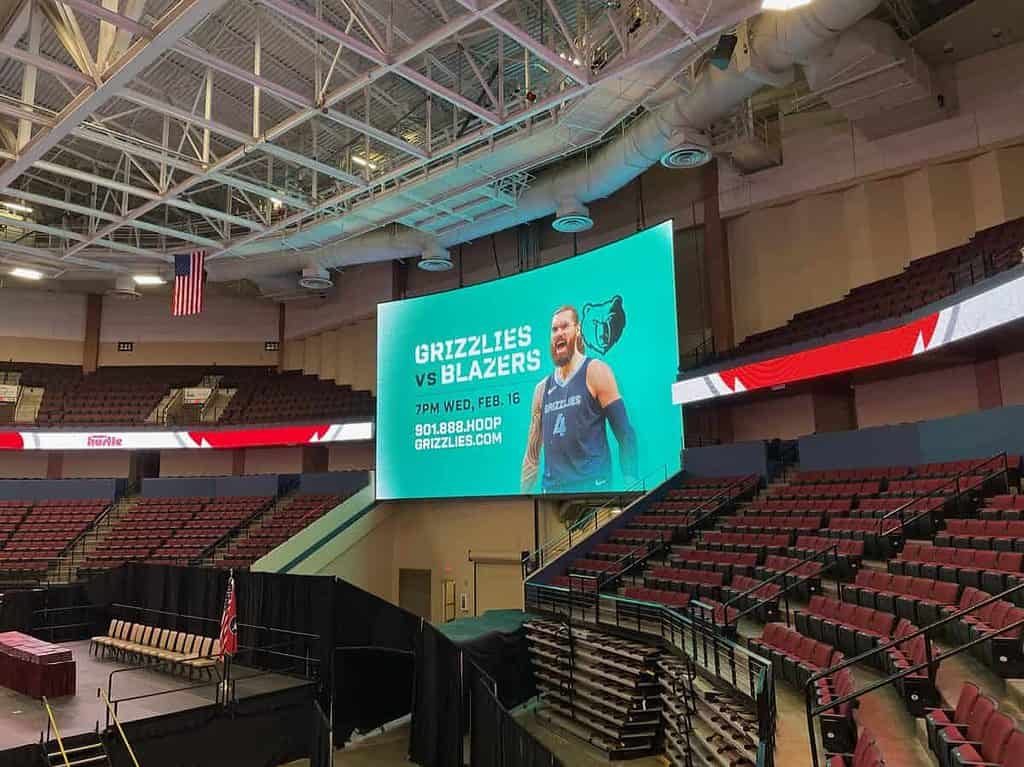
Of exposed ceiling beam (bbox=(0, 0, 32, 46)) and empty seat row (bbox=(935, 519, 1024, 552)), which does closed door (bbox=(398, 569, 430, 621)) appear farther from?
exposed ceiling beam (bbox=(0, 0, 32, 46))

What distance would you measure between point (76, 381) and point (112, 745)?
23935mm

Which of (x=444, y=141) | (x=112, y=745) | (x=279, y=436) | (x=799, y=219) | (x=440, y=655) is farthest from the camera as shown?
(x=279, y=436)

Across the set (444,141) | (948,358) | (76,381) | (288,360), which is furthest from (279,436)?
(948,358)

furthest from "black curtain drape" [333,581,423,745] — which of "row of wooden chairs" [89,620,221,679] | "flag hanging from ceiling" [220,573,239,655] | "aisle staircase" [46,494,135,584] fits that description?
"aisle staircase" [46,494,135,584]

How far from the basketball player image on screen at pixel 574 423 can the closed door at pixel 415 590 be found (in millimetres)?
6564

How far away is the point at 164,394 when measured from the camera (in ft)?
103

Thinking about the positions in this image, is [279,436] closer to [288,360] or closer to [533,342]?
[288,360]

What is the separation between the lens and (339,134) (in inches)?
861

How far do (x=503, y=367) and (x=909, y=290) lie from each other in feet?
33.5

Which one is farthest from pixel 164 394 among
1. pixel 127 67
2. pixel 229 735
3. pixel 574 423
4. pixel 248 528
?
pixel 229 735

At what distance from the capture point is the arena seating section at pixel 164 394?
1133 inches

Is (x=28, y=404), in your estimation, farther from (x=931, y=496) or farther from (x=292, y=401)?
(x=931, y=496)

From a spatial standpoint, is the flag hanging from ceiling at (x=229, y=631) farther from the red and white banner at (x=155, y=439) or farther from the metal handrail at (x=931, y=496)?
the red and white banner at (x=155, y=439)

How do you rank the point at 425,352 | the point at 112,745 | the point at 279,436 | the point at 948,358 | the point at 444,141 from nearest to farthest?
the point at 112,745 → the point at 948,358 → the point at 444,141 → the point at 425,352 → the point at 279,436
